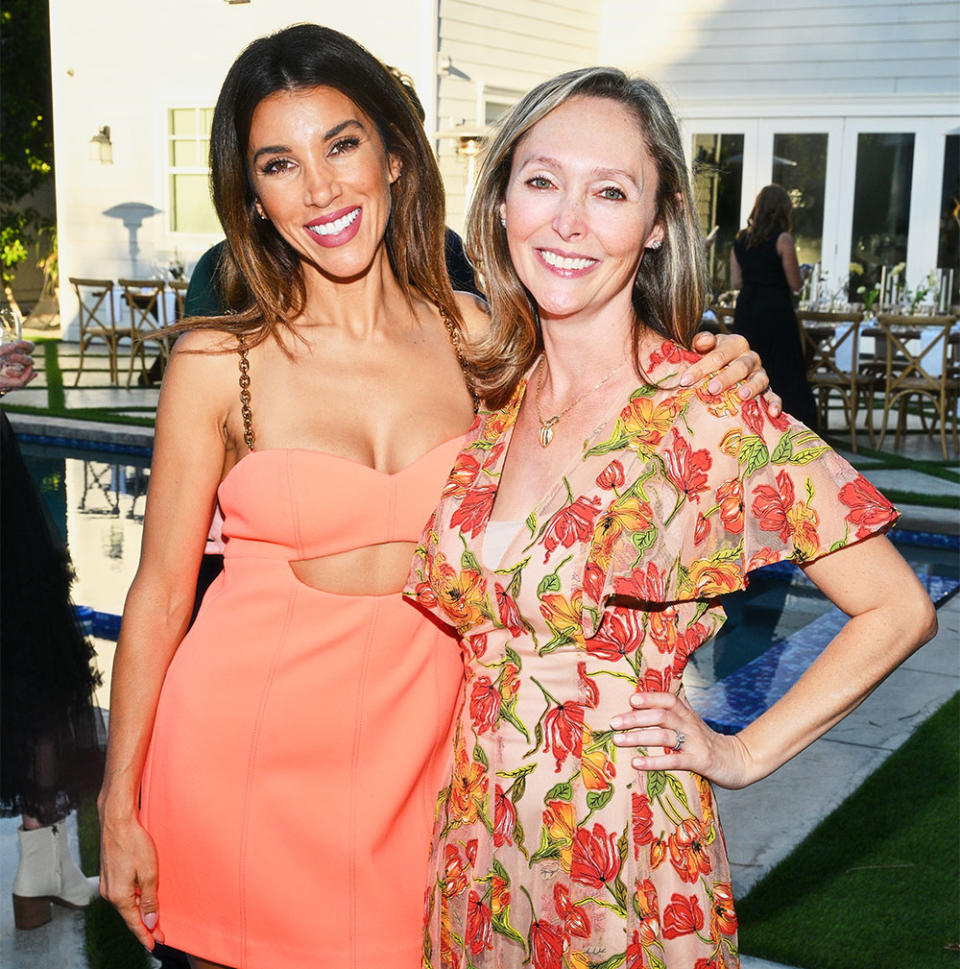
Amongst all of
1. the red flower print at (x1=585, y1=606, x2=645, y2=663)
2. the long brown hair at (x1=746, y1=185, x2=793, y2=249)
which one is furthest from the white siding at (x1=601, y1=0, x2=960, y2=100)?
A: the red flower print at (x1=585, y1=606, x2=645, y2=663)

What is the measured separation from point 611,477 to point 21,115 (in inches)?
780

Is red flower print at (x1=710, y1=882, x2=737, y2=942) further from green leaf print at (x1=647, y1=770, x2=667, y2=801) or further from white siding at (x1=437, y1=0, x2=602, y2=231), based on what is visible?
white siding at (x1=437, y1=0, x2=602, y2=231)

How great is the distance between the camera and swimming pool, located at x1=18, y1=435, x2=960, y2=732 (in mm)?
4988

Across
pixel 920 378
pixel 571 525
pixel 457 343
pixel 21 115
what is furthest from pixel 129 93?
pixel 571 525

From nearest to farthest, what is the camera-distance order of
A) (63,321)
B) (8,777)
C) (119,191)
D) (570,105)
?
(570,105), (8,777), (119,191), (63,321)

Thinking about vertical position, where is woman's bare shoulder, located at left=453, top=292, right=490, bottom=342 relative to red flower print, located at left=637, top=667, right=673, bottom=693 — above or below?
above

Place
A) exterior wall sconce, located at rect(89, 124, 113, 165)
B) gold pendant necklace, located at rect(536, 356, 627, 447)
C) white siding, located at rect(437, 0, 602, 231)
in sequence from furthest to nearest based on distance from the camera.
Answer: exterior wall sconce, located at rect(89, 124, 113, 165) < white siding, located at rect(437, 0, 602, 231) < gold pendant necklace, located at rect(536, 356, 627, 447)

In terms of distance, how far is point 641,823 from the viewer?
1.54 m

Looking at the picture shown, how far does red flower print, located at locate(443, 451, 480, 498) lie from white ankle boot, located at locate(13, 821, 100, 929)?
191cm

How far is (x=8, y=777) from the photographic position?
302cm

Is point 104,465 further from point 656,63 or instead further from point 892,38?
point 892,38

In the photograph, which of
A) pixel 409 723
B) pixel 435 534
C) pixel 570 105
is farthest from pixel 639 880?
pixel 570 105

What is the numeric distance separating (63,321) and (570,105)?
15803 millimetres

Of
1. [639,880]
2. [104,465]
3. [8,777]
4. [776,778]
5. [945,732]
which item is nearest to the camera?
[639,880]
